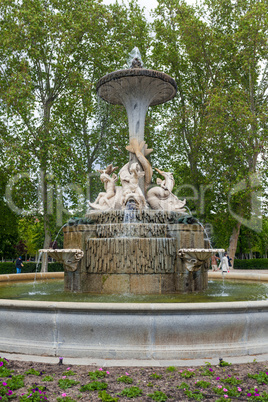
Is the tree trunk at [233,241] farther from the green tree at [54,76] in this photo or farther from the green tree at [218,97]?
the green tree at [54,76]

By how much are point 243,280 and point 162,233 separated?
201 inches

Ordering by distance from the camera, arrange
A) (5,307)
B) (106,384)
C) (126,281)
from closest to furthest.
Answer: (106,384) → (5,307) → (126,281)

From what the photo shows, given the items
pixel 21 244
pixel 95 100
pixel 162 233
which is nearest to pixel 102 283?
pixel 162 233

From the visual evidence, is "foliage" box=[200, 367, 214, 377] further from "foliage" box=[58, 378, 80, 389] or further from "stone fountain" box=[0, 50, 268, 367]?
"foliage" box=[58, 378, 80, 389]

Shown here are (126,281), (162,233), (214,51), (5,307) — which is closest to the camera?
(5,307)

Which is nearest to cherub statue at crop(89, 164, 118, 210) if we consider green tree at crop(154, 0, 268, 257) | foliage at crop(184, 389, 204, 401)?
foliage at crop(184, 389, 204, 401)

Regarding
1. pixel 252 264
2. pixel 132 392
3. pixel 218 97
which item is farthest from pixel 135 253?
pixel 252 264

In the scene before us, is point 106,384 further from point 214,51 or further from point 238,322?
point 214,51

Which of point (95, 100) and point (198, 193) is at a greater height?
point (95, 100)

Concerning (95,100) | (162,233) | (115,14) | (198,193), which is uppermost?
(115,14)

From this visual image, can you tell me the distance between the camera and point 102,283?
8.70 metres

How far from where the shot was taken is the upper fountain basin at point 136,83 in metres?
12.1

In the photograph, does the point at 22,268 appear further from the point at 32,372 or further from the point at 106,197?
the point at 32,372

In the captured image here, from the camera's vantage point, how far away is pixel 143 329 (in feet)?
17.2
